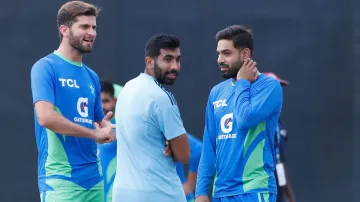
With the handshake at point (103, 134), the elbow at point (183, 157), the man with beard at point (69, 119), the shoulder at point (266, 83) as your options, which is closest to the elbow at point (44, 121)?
the man with beard at point (69, 119)

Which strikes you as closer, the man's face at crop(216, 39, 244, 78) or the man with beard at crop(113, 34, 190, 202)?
the man with beard at crop(113, 34, 190, 202)

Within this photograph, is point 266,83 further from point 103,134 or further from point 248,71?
point 103,134

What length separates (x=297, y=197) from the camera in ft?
29.9

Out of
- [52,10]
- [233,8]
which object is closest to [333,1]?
[233,8]

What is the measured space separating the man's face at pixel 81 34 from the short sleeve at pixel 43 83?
251 millimetres

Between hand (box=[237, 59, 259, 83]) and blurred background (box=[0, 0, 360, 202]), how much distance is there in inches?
117

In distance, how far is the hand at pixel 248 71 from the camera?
605 cm

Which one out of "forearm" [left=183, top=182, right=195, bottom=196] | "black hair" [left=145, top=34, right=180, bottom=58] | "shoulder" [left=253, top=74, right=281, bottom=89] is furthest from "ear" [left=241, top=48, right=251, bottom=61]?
"forearm" [left=183, top=182, right=195, bottom=196]

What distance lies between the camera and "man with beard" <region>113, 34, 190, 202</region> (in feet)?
18.5

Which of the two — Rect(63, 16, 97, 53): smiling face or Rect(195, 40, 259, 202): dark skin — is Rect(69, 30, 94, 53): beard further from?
Rect(195, 40, 259, 202): dark skin

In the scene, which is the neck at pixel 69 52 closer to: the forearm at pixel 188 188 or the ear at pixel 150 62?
the ear at pixel 150 62

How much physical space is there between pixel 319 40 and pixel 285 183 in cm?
144

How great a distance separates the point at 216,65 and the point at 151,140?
3463 millimetres

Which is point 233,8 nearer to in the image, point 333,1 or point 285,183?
point 333,1
